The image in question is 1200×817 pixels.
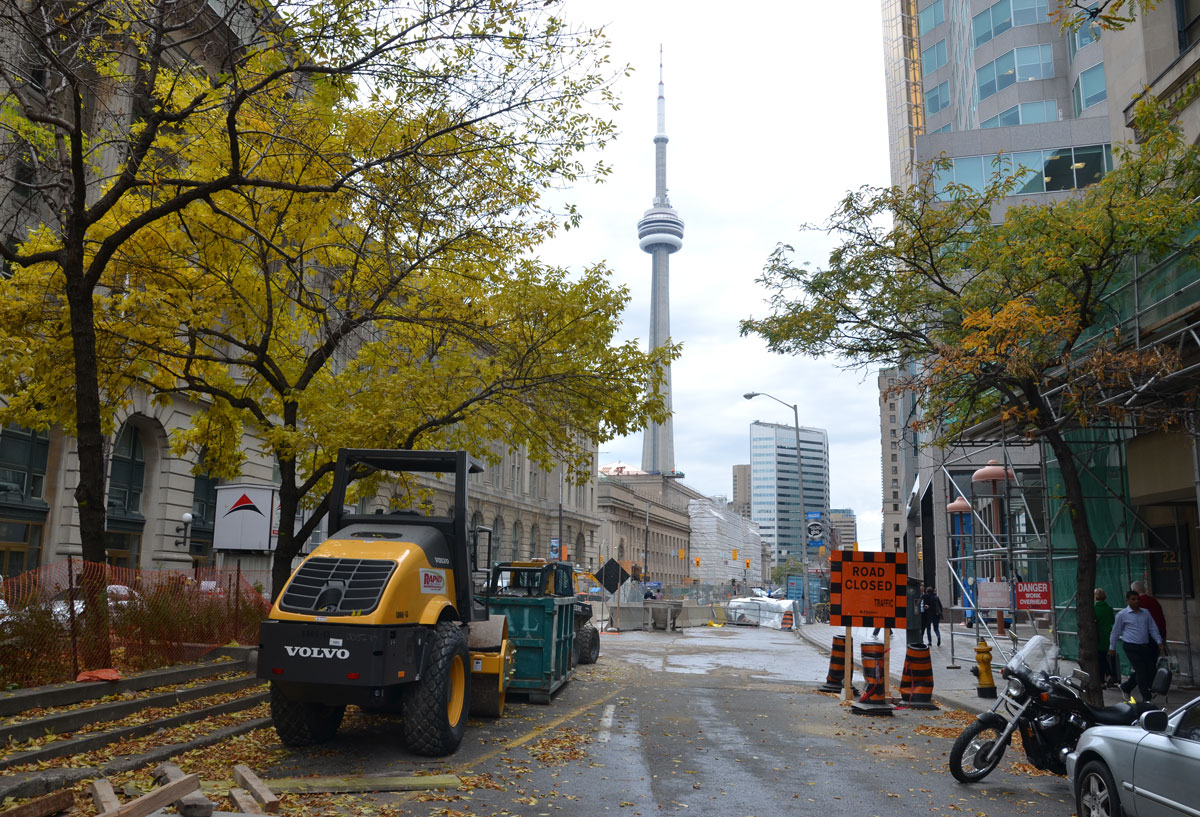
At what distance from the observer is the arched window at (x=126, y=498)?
2866cm

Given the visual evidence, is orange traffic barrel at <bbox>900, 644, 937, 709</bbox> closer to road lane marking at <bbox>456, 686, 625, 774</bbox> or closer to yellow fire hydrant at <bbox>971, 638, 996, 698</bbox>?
yellow fire hydrant at <bbox>971, 638, 996, 698</bbox>

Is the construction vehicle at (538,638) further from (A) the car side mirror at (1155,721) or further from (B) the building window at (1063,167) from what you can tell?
(B) the building window at (1063,167)

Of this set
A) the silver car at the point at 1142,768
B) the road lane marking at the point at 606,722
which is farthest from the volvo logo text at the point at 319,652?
the silver car at the point at 1142,768

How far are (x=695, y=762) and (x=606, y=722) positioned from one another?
3.04 metres

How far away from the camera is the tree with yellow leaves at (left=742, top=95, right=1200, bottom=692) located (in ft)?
45.0

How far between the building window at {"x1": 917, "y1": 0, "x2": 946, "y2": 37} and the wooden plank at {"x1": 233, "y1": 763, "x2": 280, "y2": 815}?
59613 millimetres

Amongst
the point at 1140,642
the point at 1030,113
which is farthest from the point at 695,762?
the point at 1030,113

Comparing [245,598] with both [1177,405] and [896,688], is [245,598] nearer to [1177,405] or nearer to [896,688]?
[896,688]

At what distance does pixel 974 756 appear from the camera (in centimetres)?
961

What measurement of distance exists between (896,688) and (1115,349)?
843cm

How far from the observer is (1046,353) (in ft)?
48.7

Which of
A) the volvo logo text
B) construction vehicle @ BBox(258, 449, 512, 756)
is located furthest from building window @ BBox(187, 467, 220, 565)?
the volvo logo text

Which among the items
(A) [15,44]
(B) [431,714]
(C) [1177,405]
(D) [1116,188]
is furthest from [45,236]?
(C) [1177,405]

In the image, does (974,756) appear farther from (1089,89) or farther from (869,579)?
(1089,89)
